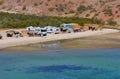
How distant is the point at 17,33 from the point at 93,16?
55.1m

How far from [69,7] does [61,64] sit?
310ft

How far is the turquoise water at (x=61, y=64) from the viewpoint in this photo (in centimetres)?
3116

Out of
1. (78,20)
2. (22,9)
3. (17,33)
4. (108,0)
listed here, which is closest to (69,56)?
(17,33)

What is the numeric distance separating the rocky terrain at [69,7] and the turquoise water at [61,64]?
65421 mm

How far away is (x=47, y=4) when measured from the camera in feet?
434

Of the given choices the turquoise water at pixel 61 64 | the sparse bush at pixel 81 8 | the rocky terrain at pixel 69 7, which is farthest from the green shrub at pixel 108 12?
the turquoise water at pixel 61 64

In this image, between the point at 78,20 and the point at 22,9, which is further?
the point at 22,9

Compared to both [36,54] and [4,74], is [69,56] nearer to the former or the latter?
[36,54]

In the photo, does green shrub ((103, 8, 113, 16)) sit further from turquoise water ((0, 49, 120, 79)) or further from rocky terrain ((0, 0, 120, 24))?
turquoise water ((0, 49, 120, 79))

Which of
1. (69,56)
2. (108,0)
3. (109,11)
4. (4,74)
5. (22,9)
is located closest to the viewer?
(4,74)

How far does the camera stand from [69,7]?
129750mm

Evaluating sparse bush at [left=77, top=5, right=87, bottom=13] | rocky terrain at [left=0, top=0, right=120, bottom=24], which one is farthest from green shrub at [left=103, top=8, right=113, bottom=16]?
sparse bush at [left=77, top=5, right=87, bottom=13]

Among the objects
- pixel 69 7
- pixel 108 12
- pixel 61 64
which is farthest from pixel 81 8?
pixel 61 64

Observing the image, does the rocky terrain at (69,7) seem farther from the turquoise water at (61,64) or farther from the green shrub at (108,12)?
the turquoise water at (61,64)
